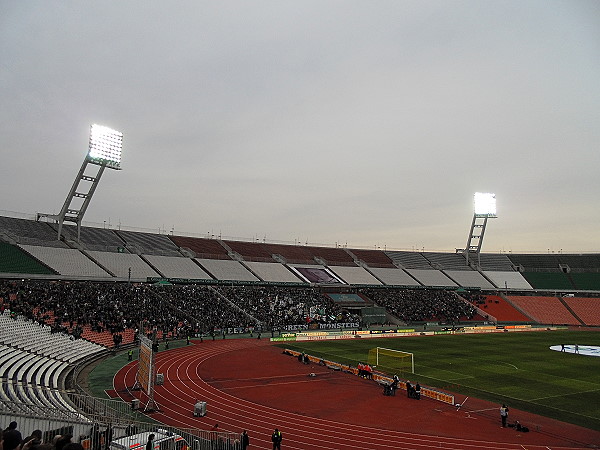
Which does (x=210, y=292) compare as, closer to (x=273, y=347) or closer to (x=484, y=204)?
(x=273, y=347)

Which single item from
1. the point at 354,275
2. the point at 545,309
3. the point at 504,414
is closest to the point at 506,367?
the point at 504,414

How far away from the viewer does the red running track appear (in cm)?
1912

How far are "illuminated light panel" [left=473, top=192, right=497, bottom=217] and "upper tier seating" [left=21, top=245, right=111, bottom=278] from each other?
8052cm

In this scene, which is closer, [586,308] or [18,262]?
[18,262]

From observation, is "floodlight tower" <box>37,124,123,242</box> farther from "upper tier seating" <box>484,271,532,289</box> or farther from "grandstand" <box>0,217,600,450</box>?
"upper tier seating" <box>484,271,532,289</box>

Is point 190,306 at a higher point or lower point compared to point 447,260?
lower

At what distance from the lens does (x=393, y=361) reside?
37031mm

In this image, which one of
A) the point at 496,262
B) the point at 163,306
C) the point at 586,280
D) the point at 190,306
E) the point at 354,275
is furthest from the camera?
the point at 496,262

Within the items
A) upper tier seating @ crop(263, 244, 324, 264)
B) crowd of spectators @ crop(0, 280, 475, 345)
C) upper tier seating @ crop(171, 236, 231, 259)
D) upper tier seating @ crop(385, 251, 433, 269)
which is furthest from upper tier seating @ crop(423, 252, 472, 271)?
upper tier seating @ crop(171, 236, 231, 259)

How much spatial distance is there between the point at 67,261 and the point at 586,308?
86660mm

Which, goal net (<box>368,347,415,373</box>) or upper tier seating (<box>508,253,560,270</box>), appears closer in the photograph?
goal net (<box>368,347,415,373</box>)

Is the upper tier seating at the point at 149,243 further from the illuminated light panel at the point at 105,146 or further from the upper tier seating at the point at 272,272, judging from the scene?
the illuminated light panel at the point at 105,146

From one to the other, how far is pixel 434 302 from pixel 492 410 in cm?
5983

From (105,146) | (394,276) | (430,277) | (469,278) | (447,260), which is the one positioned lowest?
(394,276)
